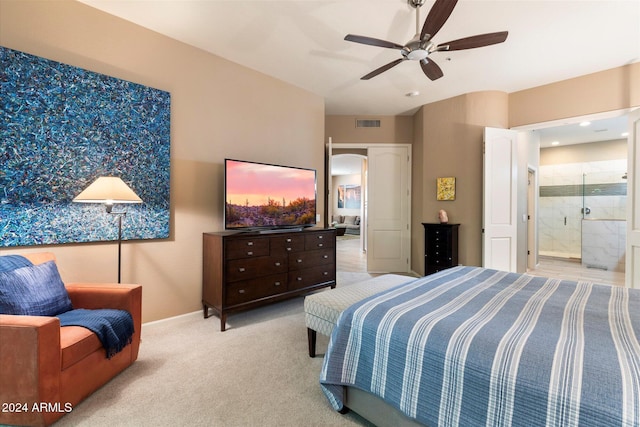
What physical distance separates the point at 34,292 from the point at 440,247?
4.49 meters

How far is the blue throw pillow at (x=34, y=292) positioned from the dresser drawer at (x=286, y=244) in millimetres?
1717

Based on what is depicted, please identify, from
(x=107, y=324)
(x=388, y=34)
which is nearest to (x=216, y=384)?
Result: (x=107, y=324)

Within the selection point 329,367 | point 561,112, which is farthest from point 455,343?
point 561,112

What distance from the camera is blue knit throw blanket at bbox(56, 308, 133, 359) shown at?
1.78 metres

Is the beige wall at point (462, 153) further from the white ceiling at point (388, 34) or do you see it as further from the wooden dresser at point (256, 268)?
the wooden dresser at point (256, 268)

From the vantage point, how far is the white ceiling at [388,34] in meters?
2.48

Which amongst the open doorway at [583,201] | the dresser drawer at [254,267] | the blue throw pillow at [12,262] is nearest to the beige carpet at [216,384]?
the dresser drawer at [254,267]

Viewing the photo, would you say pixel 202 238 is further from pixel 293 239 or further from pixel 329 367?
pixel 329 367

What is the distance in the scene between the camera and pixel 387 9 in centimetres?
251

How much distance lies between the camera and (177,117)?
3.00 meters

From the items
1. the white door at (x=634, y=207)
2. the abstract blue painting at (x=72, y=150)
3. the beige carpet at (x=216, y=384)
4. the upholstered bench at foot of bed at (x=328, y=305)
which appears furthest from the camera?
the white door at (x=634, y=207)

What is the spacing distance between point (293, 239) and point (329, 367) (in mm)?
1918

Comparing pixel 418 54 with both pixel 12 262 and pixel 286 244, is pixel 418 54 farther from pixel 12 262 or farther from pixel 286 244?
pixel 12 262

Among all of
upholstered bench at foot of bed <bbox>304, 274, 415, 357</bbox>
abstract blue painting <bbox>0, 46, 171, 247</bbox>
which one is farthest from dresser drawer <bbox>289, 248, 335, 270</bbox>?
abstract blue painting <bbox>0, 46, 171, 247</bbox>
